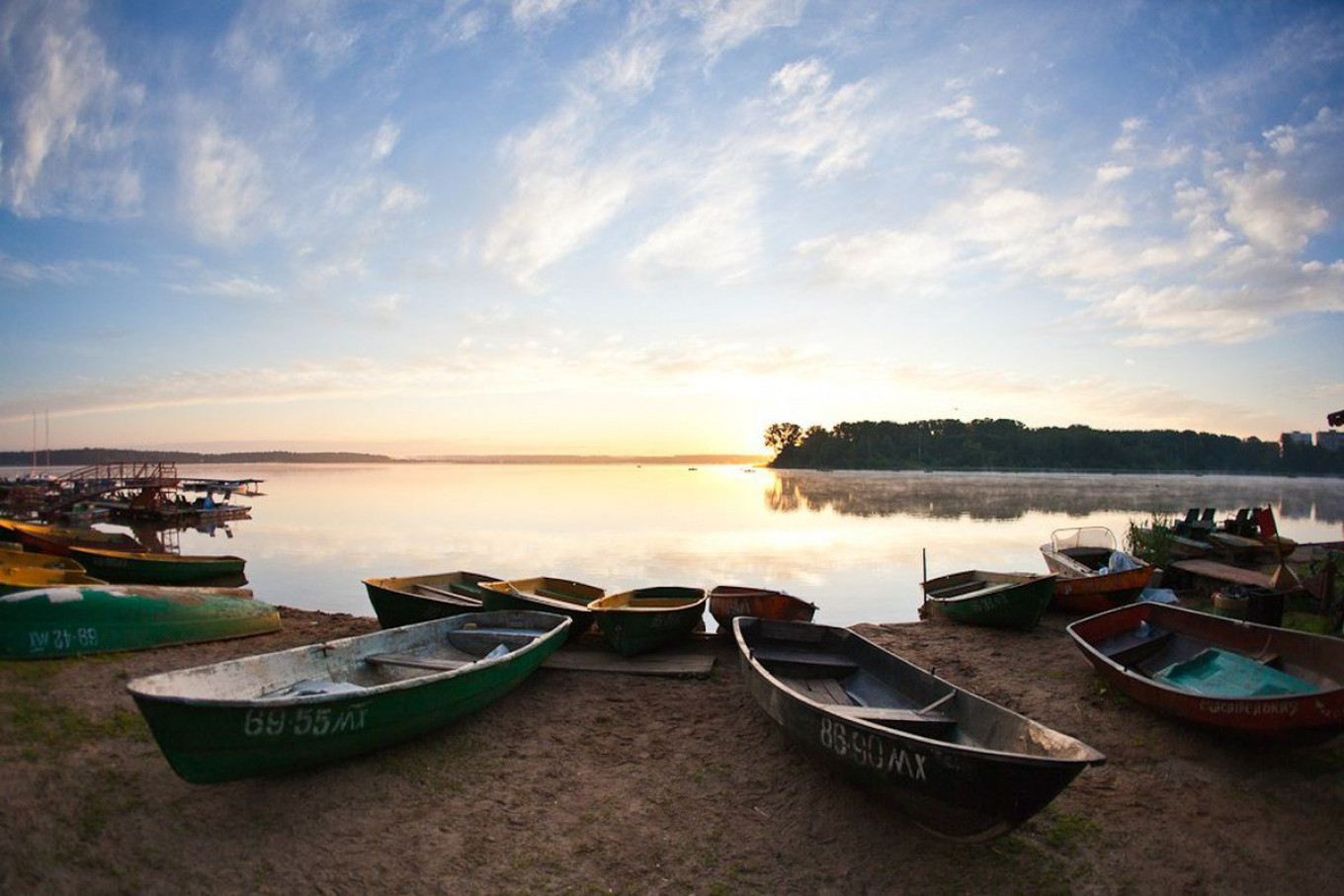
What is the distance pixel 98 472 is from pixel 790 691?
54399 mm

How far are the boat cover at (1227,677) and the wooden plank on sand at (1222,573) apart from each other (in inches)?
200

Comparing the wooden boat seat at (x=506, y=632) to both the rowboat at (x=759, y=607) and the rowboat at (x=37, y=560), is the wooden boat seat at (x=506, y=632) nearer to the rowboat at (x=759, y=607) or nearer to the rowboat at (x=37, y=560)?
the rowboat at (x=759, y=607)

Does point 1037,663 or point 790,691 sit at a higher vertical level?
point 790,691

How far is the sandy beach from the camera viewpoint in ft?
15.7

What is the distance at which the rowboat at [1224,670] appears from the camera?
5.41m

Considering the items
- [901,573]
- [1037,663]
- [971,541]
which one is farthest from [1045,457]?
[1037,663]

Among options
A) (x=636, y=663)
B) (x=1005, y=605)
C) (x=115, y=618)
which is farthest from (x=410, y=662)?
(x=1005, y=605)

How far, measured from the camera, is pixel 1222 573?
12.2m

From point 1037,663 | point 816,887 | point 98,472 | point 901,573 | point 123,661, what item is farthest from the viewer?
point 98,472

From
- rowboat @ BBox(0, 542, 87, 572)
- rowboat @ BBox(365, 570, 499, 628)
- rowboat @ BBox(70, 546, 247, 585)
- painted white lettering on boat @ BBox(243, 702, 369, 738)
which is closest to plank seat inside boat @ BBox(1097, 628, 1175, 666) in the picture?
painted white lettering on boat @ BBox(243, 702, 369, 738)

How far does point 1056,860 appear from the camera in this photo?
4.95m

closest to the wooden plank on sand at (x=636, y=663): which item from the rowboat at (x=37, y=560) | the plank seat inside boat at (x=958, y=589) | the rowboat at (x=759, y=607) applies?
the rowboat at (x=759, y=607)

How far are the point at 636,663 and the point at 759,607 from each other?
7.72 ft

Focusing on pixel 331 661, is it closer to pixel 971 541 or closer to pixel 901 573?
pixel 901 573
